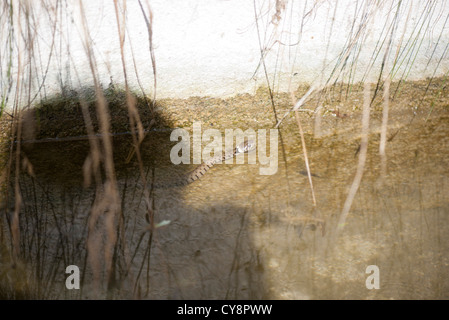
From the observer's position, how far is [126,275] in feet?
5.12

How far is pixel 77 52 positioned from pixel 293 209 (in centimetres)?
195

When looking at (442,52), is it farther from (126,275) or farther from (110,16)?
(126,275)

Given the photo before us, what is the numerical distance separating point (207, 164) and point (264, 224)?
0.60 m

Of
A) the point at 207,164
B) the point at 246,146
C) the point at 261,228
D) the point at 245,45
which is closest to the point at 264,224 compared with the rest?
the point at 261,228

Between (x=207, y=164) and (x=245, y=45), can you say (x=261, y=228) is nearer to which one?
(x=207, y=164)

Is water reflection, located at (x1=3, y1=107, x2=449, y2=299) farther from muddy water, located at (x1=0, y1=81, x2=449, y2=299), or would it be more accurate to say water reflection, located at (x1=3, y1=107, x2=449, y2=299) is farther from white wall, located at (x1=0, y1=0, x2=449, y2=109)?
white wall, located at (x1=0, y1=0, x2=449, y2=109)

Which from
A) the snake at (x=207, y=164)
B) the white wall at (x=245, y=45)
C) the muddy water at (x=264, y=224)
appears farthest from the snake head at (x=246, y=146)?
the white wall at (x=245, y=45)

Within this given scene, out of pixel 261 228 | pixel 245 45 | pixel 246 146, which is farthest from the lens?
pixel 245 45

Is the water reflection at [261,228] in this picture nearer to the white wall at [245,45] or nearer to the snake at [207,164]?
the snake at [207,164]

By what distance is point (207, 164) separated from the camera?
2.23 metres

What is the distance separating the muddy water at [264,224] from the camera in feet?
4.96

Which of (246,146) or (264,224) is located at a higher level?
(246,146)

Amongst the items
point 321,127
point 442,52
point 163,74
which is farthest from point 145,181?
point 442,52

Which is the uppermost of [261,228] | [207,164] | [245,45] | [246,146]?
[245,45]
